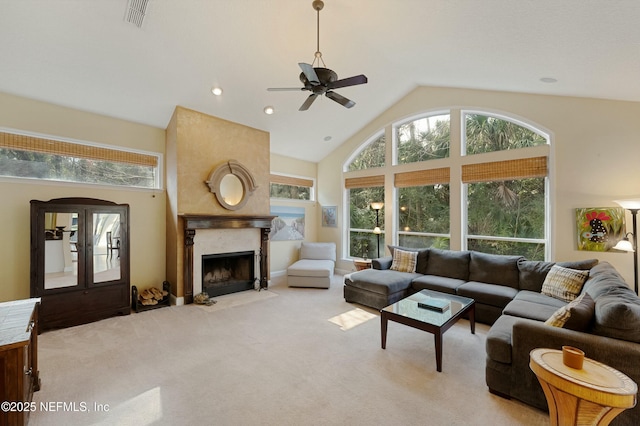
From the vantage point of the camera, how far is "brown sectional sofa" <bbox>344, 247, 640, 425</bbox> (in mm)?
1819

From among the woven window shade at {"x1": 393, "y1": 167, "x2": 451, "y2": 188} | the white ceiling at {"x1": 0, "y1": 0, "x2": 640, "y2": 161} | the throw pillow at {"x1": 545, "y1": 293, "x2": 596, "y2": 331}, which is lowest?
the throw pillow at {"x1": 545, "y1": 293, "x2": 596, "y2": 331}

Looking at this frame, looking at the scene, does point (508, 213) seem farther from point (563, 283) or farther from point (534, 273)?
point (563, 283)

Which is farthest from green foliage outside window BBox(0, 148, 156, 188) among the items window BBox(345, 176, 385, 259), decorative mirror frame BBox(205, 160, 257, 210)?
window BBox(345, 176, 385, 259)

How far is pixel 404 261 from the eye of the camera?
4898 millimetres

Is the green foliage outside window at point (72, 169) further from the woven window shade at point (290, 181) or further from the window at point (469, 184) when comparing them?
the window at point (469, 184)

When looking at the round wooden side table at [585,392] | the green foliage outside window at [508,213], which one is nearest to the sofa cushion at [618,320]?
the round wooden side table at [585,392]

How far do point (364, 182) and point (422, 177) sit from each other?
4.48 feet

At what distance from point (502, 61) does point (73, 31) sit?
4941 mm

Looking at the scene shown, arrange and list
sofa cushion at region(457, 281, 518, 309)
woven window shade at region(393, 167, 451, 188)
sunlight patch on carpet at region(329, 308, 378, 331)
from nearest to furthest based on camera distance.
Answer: sofa cushion at region(457, 281, 518, 309) → sunlight patch on carpet at region(329, 308, 378, 331) → woven window shade at region(393, 167, 451, 188)

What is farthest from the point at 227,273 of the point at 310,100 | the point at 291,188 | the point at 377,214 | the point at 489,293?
the point at 489,293

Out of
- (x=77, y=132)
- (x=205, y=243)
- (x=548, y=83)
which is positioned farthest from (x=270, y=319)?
(x=548, y=83)

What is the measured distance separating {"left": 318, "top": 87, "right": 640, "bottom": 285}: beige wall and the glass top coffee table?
2.15 m

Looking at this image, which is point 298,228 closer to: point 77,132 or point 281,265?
point 281,265

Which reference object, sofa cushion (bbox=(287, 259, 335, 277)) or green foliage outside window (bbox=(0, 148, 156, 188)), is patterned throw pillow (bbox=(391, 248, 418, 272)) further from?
green foliage outside window (bbox=(0, 148, 156, 188))
